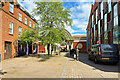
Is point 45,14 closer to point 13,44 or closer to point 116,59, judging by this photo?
point 13,44

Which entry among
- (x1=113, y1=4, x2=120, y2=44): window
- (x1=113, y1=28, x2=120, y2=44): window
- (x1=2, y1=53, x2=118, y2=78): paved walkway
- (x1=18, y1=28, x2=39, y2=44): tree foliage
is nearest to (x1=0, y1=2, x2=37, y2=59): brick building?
(x1=18, y1=28, x2=39, y2=44): tree foliage

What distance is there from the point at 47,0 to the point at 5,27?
291 inches

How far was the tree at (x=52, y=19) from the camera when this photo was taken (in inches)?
601

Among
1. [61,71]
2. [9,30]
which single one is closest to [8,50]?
[9,30]

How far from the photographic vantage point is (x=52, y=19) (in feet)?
53.8

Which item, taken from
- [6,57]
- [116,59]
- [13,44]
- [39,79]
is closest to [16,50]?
[13,44]

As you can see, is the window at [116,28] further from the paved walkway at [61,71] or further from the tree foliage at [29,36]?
the tree foliage at [29,36]

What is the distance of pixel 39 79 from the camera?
17.2ft

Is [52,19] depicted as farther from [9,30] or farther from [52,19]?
[9,30]

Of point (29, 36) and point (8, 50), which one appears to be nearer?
point (8, 50)

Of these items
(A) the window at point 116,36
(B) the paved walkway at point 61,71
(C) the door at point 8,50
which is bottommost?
(B) the paved walkway at point 61,71

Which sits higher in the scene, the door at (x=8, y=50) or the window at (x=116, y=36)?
the window at (x=116, y=36)

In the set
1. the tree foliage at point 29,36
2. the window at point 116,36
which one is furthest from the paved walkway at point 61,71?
the tree foliage at point 29,36

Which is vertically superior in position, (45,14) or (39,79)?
(45,14)
